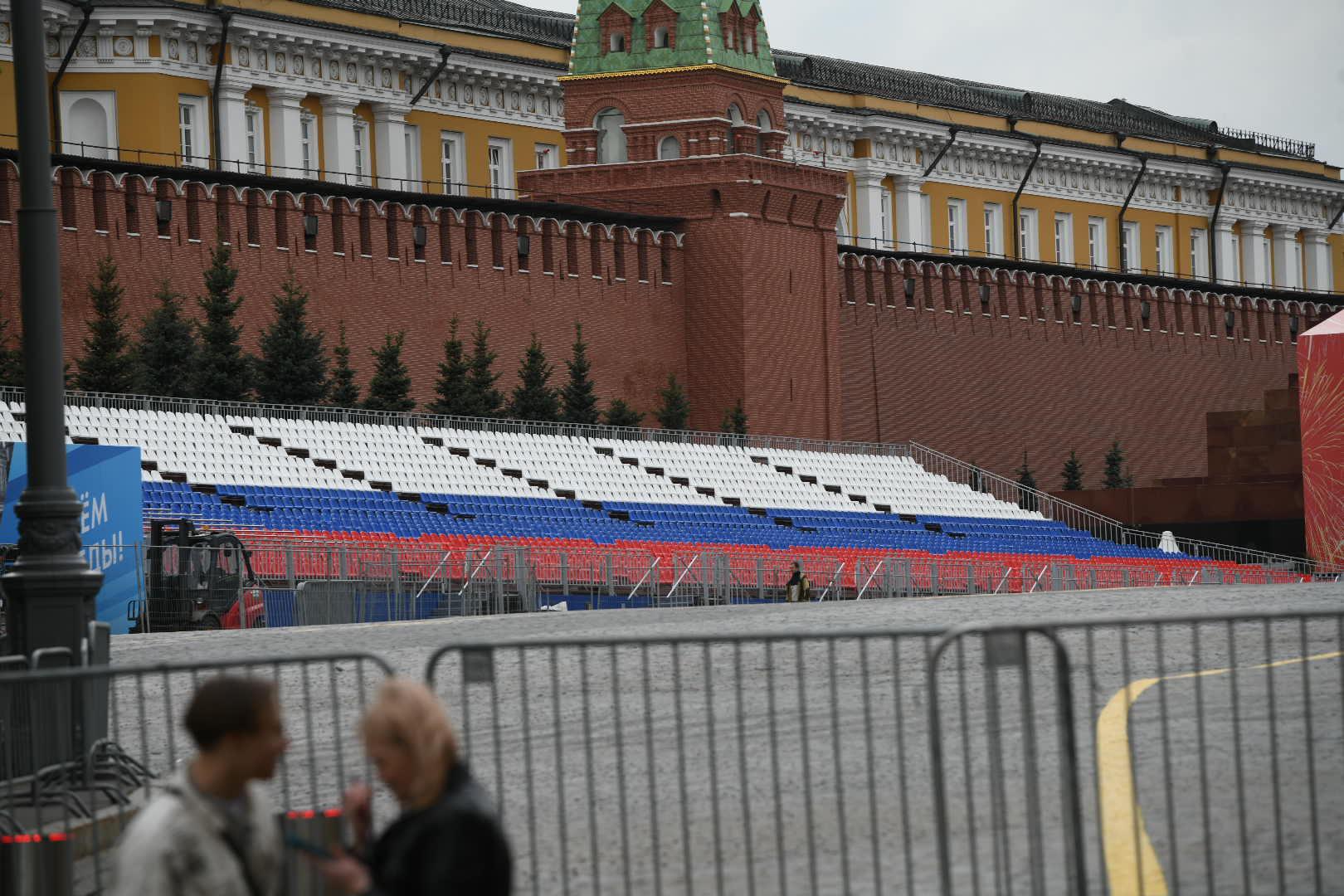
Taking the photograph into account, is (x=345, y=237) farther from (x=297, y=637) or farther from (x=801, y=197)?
(x=297, y=637)

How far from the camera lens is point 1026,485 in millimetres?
48344

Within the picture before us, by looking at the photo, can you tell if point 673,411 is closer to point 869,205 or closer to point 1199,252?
point 869,205

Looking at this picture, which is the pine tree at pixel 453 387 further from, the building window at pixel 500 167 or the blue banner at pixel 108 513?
the blue banner at pixel 108 513

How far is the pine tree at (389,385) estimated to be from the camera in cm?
3666

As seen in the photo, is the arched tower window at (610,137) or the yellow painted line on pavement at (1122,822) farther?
the arched tower window at (610,137)

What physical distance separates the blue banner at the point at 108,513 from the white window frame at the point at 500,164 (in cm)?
2782

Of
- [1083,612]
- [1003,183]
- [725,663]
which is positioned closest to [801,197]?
[1003,183]

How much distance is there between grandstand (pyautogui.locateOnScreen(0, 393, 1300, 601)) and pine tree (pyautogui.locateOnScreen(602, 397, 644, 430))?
1.60ft

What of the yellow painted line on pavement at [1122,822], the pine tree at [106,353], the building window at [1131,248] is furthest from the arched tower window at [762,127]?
the yellow painted line on pavement at [1122,822]

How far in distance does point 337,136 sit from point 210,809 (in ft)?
138

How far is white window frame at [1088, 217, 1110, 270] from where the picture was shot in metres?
62.5

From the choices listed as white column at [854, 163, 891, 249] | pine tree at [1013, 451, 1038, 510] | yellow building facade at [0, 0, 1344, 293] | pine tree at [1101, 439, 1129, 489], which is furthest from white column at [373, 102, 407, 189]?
pine tree at [1101, 439, 1129, 489]

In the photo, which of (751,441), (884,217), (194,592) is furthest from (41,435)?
(884,217)

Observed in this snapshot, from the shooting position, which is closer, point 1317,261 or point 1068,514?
point 1068,514
